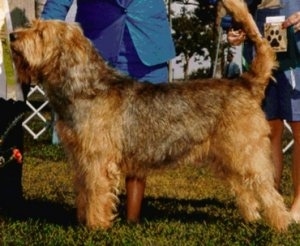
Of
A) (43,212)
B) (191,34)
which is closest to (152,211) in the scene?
(43,212)

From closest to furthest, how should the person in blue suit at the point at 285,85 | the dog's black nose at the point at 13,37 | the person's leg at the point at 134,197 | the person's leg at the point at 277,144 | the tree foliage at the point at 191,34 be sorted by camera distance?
the dog's black nose at the point at 13,37, the person in blue suit at the point at 285,85, the person's leg at the point at 134,197, the person's leg at the point at 277,144, the tree foliage at the point at 191,34

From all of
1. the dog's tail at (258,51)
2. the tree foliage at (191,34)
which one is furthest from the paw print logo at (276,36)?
the tree foliage at (191,34)

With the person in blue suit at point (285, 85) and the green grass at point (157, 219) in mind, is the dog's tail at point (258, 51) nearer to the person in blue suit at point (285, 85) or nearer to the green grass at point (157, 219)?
the person in blue suit at point (285, 85)

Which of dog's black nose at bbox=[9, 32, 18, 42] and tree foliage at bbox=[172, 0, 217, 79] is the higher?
dog's black nose at bbox=[9, 32, 18, 42]

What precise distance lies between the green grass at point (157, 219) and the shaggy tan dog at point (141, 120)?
7.1 inches

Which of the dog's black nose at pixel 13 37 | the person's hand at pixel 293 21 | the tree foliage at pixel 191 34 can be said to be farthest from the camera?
the tree foliage at pixel 191 34

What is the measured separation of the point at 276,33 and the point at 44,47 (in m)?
1.90

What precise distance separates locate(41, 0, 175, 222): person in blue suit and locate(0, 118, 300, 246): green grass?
2.05 ft

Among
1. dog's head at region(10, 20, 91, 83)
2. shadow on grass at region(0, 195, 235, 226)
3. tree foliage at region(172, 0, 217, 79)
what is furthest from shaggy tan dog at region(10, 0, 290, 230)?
tree foliage at region(172, 0, 217, 79)

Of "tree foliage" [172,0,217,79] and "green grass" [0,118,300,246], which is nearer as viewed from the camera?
"green grass" [0,118,300,246]

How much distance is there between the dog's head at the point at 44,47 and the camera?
474 cm

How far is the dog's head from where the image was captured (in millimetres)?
4738

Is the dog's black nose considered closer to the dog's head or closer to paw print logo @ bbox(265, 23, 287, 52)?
the dog's head

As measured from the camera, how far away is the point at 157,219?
6047mm
